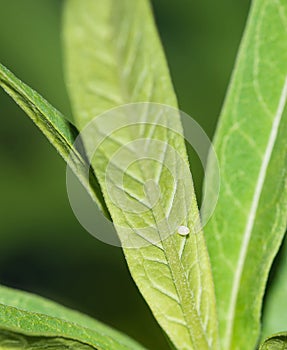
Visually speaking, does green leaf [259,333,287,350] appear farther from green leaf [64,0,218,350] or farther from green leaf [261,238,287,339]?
green leaf [261,238,287,339]

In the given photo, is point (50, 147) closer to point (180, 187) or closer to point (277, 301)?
point (277, 301)

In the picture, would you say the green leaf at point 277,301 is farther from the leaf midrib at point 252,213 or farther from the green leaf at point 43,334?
the green leaf at point 43,334

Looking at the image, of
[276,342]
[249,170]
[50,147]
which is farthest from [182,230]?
[50,147]

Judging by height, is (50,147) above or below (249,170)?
below

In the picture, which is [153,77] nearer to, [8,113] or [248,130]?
[248,130]

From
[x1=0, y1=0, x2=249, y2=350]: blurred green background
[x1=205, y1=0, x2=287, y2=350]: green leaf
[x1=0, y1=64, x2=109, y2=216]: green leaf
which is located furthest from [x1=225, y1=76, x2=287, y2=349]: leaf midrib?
[x1=0, y1=0, x2=249, y2=350]: blurred green background

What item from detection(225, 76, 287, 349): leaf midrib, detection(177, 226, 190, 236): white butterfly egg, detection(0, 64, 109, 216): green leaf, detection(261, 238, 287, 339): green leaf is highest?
detection(0, 64, 109, 216): green leaf
